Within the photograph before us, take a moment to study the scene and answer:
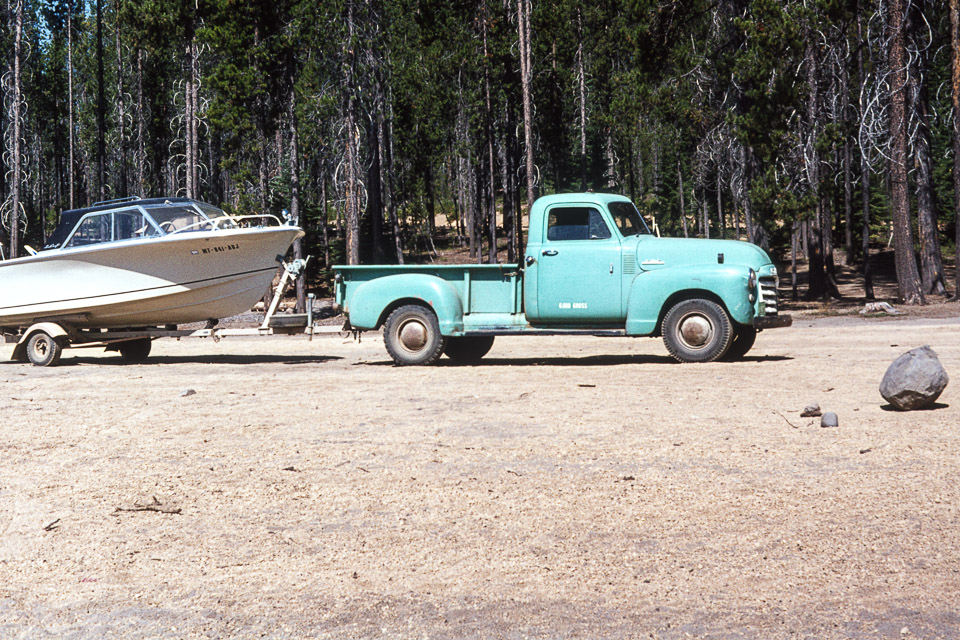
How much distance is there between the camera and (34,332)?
16.2 m

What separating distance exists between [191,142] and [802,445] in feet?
96.2

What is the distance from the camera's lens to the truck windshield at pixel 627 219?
555 inches

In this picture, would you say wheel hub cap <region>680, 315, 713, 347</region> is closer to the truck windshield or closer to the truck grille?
the truck grille

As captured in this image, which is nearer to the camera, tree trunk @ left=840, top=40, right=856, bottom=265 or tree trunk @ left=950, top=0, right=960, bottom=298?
tree trunk @ left=950, top=0, right=960, bottom=298

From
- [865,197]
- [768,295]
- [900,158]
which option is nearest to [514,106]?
[865,197]

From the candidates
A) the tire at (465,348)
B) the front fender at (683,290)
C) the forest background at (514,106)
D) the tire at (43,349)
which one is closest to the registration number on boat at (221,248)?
the tire at (43,349)

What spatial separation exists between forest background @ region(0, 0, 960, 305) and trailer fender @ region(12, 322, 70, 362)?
12759 mm

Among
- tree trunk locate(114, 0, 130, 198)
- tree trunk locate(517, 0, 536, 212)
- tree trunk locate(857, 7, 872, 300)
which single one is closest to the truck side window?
tree trunk locate(857, 7, 872, 300)

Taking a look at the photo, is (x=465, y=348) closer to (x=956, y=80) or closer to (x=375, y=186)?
(x=956, y=80)

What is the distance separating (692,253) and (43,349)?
412 inches

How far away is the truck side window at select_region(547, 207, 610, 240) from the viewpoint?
1402 cm

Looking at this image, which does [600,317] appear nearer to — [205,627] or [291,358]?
[291,358]

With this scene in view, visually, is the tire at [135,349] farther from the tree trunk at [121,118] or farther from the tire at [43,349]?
the tree trunk at [121,118]

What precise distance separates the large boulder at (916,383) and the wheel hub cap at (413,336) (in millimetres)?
7054
